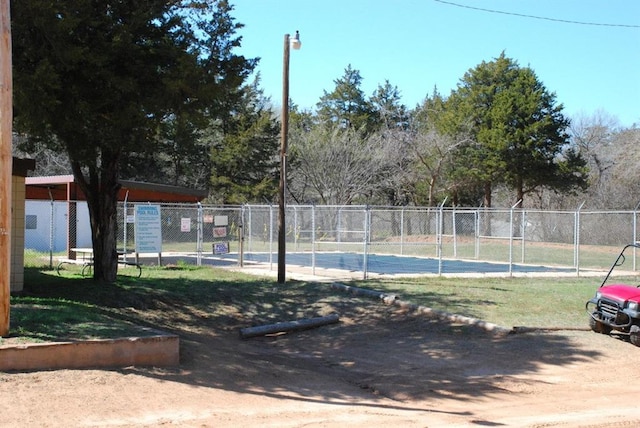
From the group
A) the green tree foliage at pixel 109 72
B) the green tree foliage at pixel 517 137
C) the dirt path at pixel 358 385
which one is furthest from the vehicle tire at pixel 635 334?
the green tree foliage at pixel 517 137

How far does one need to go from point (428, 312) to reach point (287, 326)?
2966 millimetres

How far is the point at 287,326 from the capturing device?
12.3 meters

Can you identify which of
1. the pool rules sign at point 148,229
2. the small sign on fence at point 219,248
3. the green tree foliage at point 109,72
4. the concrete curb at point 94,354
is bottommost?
the concrete curb at point 94,354

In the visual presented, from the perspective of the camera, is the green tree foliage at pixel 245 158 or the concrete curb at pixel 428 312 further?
the green tree foliage at pixel 245 158

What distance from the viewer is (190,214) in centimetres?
3988

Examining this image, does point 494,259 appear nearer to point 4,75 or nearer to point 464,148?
point 464,148

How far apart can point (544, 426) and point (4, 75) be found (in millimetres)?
7316

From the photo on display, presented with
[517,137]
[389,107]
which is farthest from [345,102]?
[517,137]

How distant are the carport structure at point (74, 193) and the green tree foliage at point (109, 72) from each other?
1179 cm

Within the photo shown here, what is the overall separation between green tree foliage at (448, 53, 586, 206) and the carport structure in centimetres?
1891

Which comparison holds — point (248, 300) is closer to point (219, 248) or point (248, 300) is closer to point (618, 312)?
point (618, 312)

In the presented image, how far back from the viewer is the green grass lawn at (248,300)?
11992 mm

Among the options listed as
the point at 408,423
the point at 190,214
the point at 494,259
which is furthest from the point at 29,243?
the point at 408,423

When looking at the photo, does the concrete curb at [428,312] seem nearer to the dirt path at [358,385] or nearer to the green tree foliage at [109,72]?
the dirt path at [358,385]
